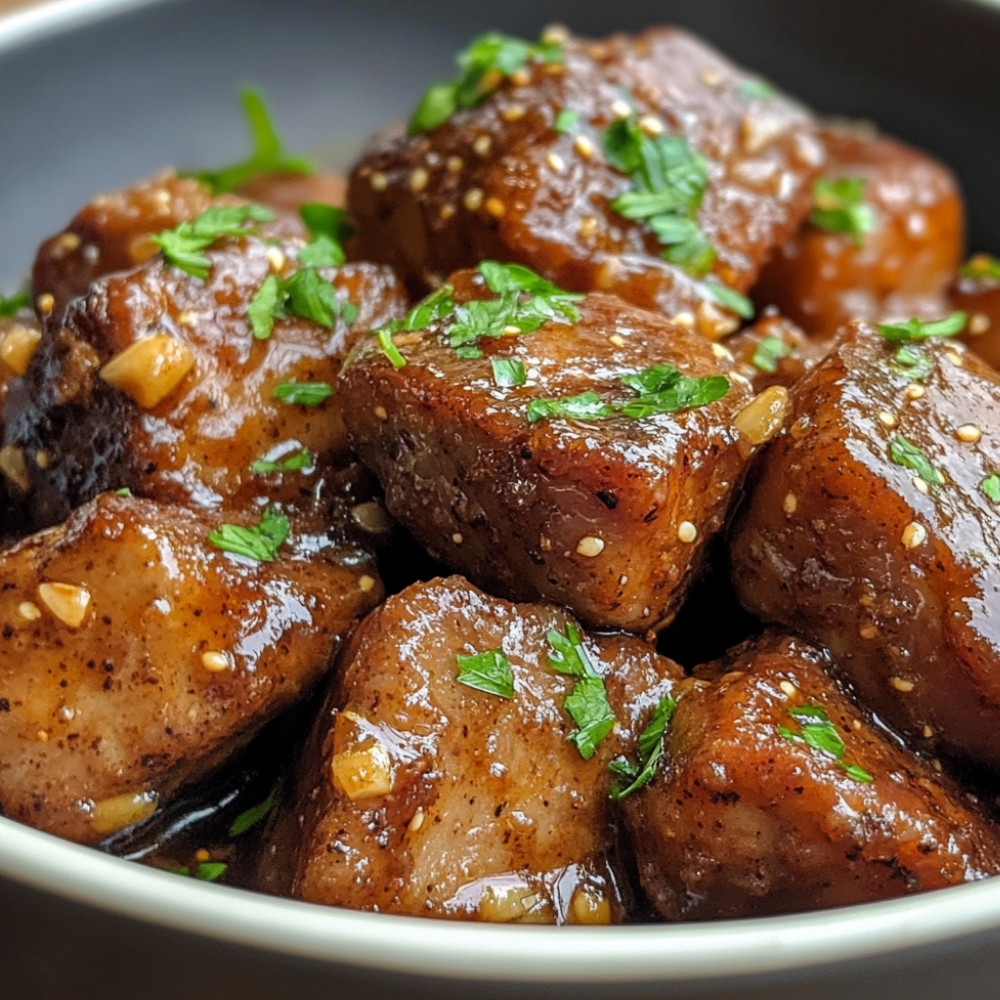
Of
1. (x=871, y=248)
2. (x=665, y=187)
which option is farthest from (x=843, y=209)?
(x=665, y=187)

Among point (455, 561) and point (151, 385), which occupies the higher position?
point (151, 385)

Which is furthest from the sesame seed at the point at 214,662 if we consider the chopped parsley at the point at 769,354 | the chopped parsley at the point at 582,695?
the chopped parsley at the point at 769,354

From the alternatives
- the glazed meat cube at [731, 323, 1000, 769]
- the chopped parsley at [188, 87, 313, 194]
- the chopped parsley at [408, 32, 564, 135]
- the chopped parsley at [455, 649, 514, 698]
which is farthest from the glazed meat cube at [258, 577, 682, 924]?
the chopped parsley at [188, 87, 313, 194]

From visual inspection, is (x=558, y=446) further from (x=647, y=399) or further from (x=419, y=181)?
(x=419, y=181)

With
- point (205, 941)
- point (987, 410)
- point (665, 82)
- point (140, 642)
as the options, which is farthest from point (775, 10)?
point (205, 941)

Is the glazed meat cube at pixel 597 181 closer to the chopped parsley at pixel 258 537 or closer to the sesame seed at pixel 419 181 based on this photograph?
the sesame seed at pixel 419 181

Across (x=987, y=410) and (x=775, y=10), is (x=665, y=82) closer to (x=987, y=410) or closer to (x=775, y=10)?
(x=987, y=410)
